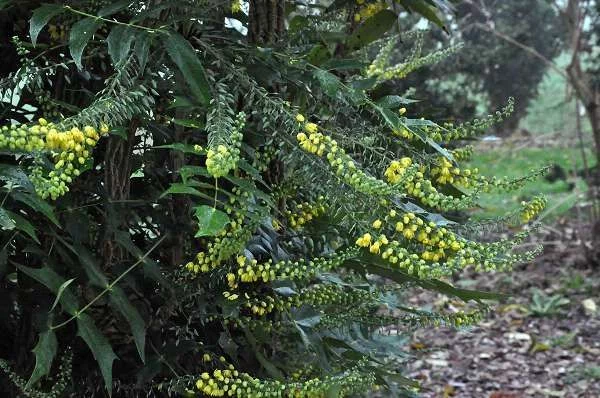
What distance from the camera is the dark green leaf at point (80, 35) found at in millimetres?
996

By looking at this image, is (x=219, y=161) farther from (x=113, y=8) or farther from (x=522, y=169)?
(x=522, y=169)

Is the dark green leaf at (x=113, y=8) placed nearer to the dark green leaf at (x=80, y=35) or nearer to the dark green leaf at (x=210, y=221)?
the dark green leaf at (x=80, y=35)

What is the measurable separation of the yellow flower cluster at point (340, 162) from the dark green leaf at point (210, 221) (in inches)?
7.2

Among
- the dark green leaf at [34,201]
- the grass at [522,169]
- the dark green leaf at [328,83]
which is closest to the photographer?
the dark green leaf at [34,201]

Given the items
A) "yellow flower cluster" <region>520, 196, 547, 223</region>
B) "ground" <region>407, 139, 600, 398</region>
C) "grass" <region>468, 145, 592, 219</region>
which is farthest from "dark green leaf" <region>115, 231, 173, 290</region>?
"grass" <region>468, 145, 592, 219</region>

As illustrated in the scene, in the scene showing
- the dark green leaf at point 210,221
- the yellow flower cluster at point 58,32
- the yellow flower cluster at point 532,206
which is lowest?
the dark green leaf at point 210,221

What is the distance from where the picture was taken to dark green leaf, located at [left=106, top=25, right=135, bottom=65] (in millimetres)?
993

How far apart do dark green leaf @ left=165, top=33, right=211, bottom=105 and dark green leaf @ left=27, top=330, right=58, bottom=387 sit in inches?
16.2

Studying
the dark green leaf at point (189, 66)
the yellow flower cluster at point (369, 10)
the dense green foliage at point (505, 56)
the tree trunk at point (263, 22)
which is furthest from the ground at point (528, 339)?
the dense green foliage at point (505, 56)

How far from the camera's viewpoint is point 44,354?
1111 millimetres

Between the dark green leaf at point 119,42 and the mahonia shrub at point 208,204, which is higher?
the dark green leaf at point 119,42

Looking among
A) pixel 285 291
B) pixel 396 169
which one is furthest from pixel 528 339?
pixel 396 169

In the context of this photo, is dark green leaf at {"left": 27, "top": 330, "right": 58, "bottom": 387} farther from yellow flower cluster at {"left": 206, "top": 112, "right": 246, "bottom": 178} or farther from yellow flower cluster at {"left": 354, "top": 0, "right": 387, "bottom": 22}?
yellow flower cluster at {"left": 354, "top": 0, "right": 387, "bottom": 22}

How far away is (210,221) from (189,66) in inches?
9.0
